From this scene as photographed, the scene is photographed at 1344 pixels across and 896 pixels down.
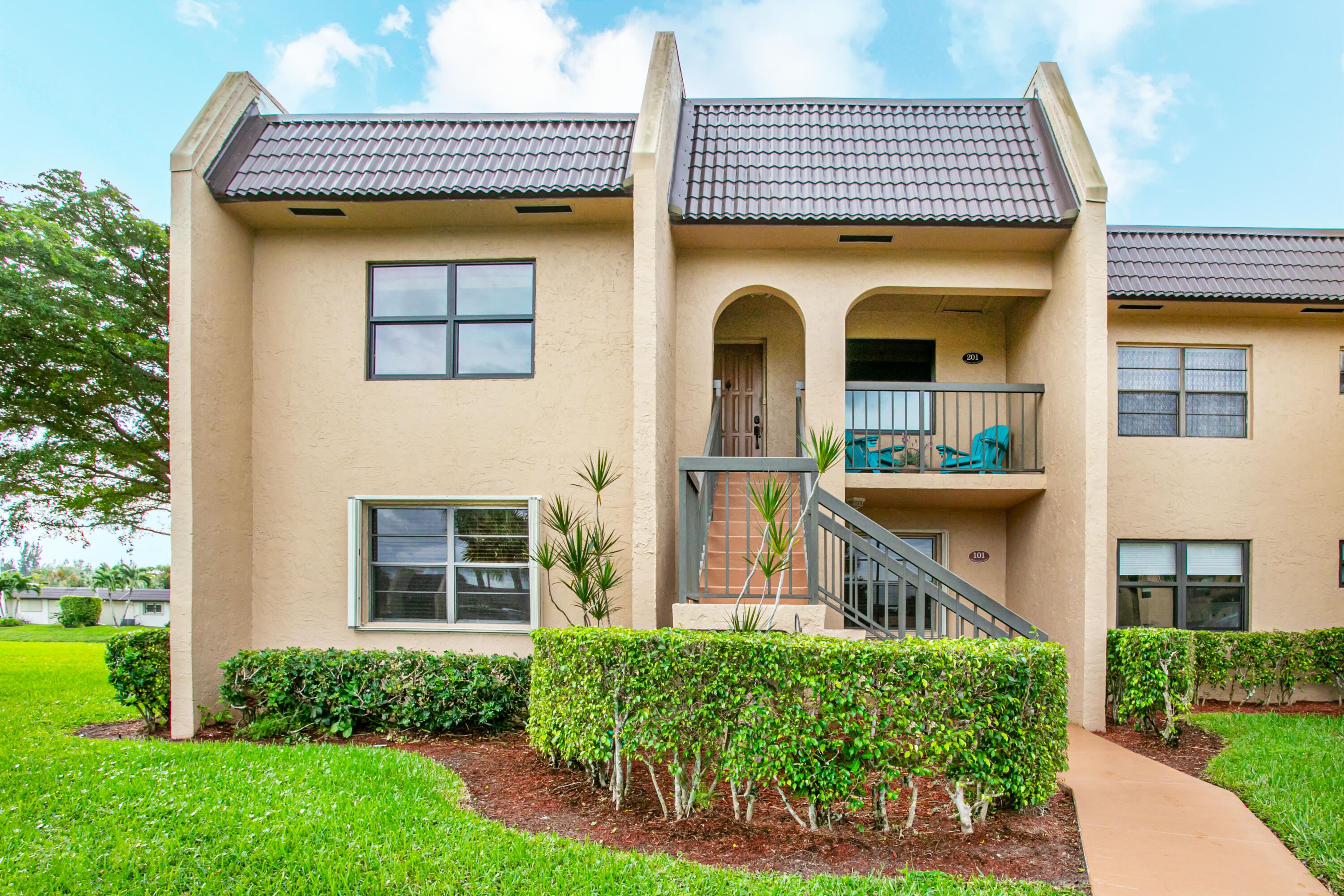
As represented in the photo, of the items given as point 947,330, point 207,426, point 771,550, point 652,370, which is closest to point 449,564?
point 207,426

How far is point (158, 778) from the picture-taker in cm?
550

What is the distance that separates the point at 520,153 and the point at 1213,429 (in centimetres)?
1047

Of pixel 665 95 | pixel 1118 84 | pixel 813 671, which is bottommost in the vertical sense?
pixel 813 671

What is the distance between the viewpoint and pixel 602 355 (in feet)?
28.2

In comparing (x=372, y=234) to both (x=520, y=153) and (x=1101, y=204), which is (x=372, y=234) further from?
(x=1101, y=204)

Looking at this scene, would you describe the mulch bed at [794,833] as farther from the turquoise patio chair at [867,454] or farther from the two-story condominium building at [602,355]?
the turquoise patio chair at [867,454]

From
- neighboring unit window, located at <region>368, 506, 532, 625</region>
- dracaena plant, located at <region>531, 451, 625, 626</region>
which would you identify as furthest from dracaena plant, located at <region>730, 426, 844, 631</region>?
neighboring unit window, located at <region>368, 506, 532, 625</region>

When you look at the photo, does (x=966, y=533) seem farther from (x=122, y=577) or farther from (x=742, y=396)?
(x=122, y=577)

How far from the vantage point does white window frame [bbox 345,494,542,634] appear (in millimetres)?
8398

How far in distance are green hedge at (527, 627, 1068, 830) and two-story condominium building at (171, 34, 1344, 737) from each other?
1.99 metres

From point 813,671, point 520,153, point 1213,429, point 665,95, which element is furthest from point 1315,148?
point 813,671

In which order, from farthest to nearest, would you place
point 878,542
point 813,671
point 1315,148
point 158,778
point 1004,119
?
point 1315,148
point 1004,119
point 878,542
point 158,778
point 813,671

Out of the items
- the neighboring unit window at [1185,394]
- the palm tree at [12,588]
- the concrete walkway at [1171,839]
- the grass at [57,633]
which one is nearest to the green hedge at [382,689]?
the concrete walkway at [1171,839]

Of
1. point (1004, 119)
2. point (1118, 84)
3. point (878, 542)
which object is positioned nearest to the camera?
point (878, 542)
